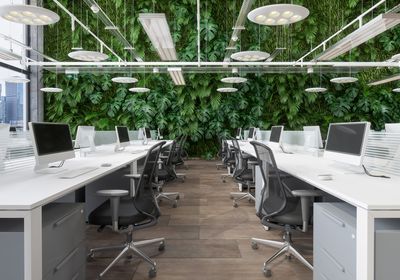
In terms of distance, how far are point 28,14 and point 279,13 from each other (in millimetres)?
3112

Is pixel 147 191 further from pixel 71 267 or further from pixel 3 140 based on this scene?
pixel 3 140

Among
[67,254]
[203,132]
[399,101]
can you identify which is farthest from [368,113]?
[67,254]

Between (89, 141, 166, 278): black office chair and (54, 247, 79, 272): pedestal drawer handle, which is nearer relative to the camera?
(54, 247, 79, 272): pedestal drawer handle

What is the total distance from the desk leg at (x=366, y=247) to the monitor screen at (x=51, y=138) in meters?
2.15

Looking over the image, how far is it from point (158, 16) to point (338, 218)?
3.94 metres

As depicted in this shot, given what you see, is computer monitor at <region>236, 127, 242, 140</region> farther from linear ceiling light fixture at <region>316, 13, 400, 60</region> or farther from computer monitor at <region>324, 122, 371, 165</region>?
computer monitor at <region>324, 122, 371, 165</region>

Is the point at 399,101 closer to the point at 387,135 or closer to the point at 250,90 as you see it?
the point at 250,90

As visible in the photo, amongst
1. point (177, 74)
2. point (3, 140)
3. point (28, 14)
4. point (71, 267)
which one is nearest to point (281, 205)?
point (71, 267)

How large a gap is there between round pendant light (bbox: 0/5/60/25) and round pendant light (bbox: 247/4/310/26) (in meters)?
2.55

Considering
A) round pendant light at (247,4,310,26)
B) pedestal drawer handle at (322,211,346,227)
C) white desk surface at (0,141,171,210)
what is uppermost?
round pendant light at (247,4,310,26)

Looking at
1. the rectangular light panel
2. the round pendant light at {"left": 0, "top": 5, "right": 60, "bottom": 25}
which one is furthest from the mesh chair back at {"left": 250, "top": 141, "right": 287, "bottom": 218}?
the round pendant light at {"left": 0, "top": 5, "right": 60, "bottom": 25}

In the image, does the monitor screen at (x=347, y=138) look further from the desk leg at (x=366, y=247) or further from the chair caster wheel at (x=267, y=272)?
the chair caster wheel at (x=267, y=272)

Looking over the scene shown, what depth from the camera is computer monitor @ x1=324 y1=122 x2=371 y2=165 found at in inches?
92.7

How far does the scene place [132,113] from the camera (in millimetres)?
11117
